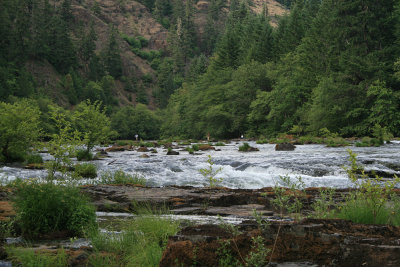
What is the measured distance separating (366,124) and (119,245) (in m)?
34.9

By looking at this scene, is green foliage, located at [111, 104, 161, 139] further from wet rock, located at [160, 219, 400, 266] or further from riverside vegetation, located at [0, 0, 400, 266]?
wet rock, located at [160, 219, 400, 266]

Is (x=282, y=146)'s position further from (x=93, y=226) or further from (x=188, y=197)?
(x=93, y=226)

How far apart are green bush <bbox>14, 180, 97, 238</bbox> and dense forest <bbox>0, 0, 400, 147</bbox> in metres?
33.2

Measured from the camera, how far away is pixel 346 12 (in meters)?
41.2

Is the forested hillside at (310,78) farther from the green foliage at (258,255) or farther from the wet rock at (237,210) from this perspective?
the green foliage at (258,255)

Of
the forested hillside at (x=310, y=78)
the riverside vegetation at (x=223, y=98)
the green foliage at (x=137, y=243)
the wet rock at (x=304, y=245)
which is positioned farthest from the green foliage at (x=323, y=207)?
the forested hillside at (x=310, y=78)

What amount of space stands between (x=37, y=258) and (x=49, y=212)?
1.70 meters

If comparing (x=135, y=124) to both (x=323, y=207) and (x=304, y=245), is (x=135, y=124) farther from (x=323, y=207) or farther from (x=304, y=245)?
(x=304, y=245)

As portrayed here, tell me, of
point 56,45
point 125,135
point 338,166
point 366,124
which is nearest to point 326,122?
point 366,124

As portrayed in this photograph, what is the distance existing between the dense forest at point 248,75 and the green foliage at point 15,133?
2202cm

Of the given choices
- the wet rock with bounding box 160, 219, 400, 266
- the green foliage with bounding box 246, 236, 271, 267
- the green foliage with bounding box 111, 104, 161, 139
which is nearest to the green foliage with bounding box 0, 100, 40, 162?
the wet rock with bounding box 160, 219, 400, 266

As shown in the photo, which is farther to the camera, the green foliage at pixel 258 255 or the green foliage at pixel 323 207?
the green foliage at pixel 323 207

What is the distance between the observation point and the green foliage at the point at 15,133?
17969mm

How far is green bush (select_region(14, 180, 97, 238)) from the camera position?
5707 millimetres
